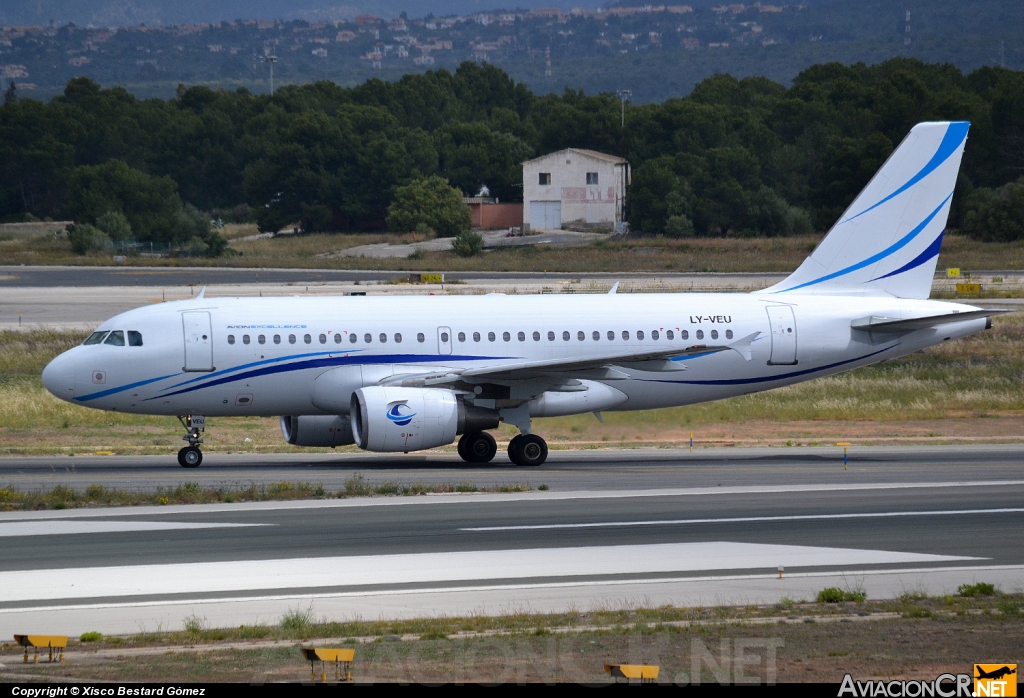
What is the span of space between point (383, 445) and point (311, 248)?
99.5 meters

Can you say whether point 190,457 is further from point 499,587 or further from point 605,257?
point 605,257

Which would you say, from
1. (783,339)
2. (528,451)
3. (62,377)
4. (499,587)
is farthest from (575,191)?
(499,587)

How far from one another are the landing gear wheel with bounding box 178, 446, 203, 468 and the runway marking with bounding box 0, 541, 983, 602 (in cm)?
1086

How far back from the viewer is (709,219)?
122 m

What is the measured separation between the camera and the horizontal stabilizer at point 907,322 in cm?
3103

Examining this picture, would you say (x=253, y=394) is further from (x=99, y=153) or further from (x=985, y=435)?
(x=99, y=153)

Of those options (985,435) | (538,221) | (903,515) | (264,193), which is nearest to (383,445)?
(903,515)

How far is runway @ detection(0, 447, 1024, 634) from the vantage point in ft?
53.3

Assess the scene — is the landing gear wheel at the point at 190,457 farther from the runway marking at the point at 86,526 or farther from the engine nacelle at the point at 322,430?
the runway marking at the point at 86,526

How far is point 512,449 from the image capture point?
2977 cm

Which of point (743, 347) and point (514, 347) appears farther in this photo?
point (514, 347)

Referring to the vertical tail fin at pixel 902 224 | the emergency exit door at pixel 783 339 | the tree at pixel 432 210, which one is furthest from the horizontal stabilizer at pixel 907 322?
the tree at pixel 432 210

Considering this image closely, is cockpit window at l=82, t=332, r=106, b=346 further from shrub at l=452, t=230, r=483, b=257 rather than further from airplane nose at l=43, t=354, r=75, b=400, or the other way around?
shrub at l=452, t=230, r=483, b=257

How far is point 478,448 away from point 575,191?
104672 millimetres
